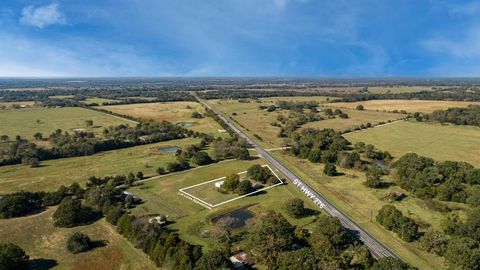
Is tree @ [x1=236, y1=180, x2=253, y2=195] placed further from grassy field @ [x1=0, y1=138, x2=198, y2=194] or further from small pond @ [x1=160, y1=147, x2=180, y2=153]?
small pond @ [x1=160, y1=147, x2=180, y2=153]

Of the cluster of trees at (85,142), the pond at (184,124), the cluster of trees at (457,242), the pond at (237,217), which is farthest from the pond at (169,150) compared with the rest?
the cluster of trees at (457,242)

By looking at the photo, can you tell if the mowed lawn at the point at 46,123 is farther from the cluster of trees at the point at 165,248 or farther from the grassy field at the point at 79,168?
the cluster of trees at the point at 165,248

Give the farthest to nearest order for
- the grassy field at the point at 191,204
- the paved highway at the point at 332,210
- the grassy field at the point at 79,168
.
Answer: the grassy field at the point at 79,168 < the grassy field at the point at 191,204 < the paved highway at the point at 332,210

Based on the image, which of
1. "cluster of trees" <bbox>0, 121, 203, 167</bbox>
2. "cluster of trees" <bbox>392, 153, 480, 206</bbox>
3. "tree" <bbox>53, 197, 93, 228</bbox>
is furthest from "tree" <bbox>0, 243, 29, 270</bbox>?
"cluster of trees" <bbox>392, 153, 480, 206</bbox>

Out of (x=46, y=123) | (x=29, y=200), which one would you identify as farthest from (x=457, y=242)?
(x=46, y=123)

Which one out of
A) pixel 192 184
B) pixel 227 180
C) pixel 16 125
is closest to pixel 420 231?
pixel 227 180
